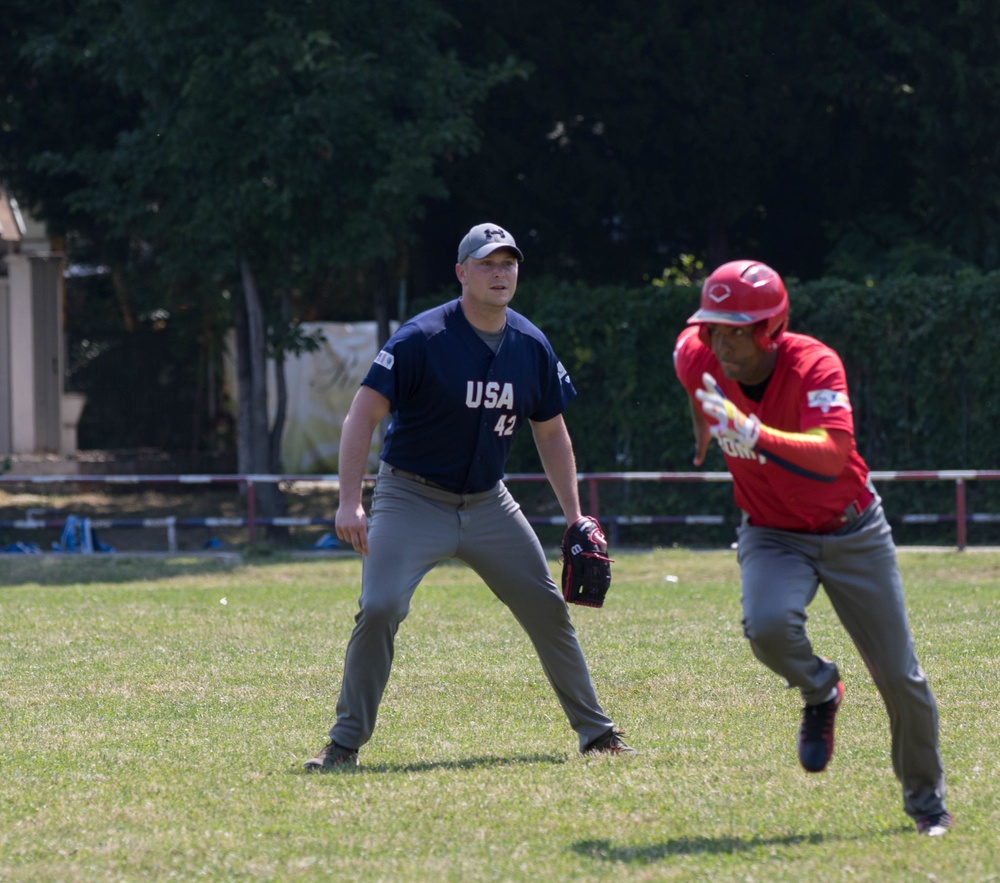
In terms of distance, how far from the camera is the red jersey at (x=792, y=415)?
4906 mm

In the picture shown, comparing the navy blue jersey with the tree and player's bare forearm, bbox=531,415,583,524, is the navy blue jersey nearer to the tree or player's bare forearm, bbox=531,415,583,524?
player's bare forearm, bbox=531,415,583,524

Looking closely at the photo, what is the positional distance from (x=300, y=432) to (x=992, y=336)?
13.6m

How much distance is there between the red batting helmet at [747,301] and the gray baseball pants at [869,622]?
73 cm

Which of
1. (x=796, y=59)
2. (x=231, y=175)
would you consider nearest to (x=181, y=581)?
(x=231, y=175)

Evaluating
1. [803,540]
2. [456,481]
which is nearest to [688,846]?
[803,540]

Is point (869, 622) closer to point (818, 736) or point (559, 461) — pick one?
point (818, 736)

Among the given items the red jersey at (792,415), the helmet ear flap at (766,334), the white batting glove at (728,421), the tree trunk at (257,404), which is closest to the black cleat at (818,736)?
the red jersey at (792,415)

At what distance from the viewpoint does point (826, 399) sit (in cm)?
484

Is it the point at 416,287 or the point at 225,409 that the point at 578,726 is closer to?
the point at 416,287

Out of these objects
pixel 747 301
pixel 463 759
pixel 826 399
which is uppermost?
pixel 747 301

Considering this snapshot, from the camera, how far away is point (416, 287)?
70.2 feet

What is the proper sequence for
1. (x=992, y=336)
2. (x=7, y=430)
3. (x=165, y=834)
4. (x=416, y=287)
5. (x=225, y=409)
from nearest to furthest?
(x=165, y=834) → (x=992, y=336) → (x=416, y=287) → (x=7, y=430) → (x=225, y=409)

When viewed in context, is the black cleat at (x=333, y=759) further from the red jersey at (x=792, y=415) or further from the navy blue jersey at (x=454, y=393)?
the red jersey at (x=792, y=415)

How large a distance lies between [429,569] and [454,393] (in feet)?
2.49
